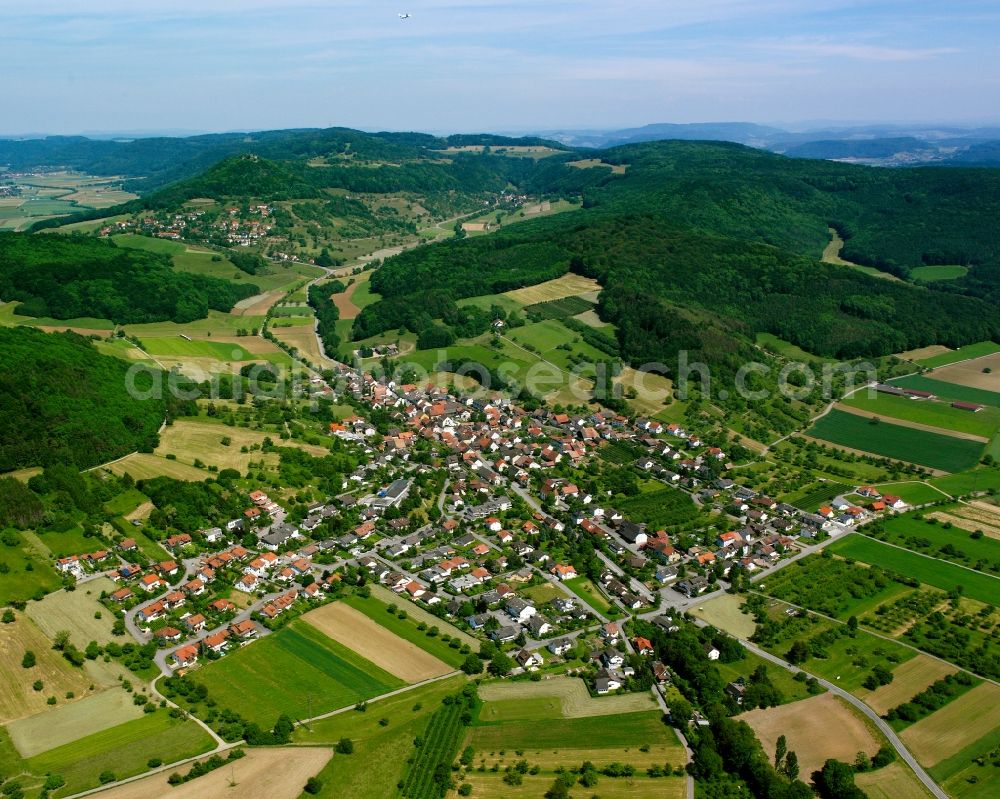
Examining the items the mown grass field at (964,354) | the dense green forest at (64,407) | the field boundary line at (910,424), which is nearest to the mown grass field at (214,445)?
the dense green forest at (64,407)

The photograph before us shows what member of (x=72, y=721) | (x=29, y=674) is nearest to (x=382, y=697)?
(x=72, y=721)

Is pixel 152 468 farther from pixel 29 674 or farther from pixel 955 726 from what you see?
pixel 955 726

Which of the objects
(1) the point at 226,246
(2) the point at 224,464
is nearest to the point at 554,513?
(2) the point at 224,464

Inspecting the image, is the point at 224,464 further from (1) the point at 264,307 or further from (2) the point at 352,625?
(1) the point at 264,307

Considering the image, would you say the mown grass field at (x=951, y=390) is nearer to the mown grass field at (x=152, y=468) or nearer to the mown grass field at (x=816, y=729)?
the mown grass field at (x=816, y=729)

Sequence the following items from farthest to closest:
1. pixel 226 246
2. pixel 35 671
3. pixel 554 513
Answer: pixel 226 246 → pixel 554 513 → pixel 35 671
